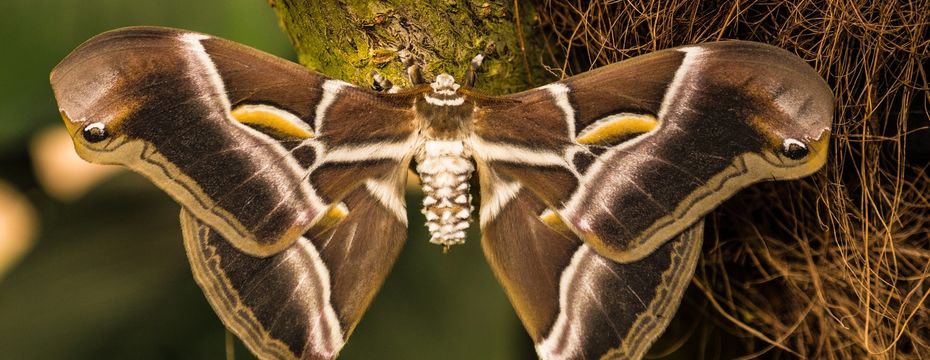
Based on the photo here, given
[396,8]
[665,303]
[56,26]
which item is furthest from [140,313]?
[665,303]

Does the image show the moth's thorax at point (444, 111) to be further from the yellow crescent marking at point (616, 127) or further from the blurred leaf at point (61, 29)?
the blurred leaf at point (61, 29)

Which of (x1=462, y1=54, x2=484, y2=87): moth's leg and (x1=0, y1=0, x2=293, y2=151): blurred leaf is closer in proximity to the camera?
(x1=462, y1=54, x2=484, y2=87): moth's leg

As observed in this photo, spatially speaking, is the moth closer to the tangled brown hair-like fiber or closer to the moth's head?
the moth's head

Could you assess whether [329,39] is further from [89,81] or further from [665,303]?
[665,303]

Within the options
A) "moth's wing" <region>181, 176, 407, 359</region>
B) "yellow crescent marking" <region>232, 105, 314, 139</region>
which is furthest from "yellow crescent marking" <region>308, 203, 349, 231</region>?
"yellow crescent marking" <region>232, 105, 314, 139</region>

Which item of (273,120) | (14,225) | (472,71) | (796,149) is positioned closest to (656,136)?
(796,149)

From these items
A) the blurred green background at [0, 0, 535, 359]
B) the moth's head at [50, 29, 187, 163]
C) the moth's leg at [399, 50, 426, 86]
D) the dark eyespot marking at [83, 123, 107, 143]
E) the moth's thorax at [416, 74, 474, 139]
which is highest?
the moth's head at [50, 29, 187, 163]
